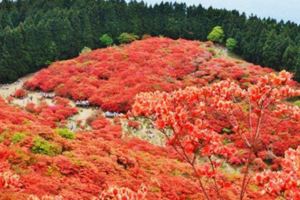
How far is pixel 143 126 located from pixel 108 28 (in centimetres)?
4119

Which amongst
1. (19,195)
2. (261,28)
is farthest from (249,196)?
(261,28)

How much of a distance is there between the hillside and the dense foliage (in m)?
4.08

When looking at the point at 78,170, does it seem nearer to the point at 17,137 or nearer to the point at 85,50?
the point at 17,137

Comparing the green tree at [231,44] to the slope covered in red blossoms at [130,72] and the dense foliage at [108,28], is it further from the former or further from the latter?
the slope covered in red blossoms at [130,72]

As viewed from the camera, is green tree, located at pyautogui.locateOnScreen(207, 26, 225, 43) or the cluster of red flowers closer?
the cluster of red flowers

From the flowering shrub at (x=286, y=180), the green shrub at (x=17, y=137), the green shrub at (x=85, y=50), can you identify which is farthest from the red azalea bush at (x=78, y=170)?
the green shrub at (x=85, y=50)

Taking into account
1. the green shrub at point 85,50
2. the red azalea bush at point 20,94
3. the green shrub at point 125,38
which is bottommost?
the red azalea bush at point 20,94

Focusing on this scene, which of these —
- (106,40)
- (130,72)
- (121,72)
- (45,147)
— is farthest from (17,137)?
(106,40)

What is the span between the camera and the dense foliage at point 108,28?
7961 centimetres

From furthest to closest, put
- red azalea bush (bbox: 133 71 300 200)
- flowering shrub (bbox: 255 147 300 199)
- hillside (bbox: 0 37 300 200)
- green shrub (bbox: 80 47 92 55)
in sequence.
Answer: green shrub (bbox: 80 47 92 55) → hillside (bbox: 0 37 300 200) → red azalea bush (bbox: 133 71 300 200) → flowering shrub (bbox: 255 147 300 199)

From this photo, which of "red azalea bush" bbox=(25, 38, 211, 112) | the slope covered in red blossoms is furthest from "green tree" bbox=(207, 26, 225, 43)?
the slope covered in red blossoms

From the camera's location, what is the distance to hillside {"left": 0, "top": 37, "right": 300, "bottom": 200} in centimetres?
1091

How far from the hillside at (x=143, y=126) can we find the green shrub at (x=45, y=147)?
75mm

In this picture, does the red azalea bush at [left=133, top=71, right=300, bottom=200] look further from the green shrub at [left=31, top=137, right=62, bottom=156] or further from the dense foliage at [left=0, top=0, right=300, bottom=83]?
the dense foliage at [left=0, top=0, right=300, bottom=83]
